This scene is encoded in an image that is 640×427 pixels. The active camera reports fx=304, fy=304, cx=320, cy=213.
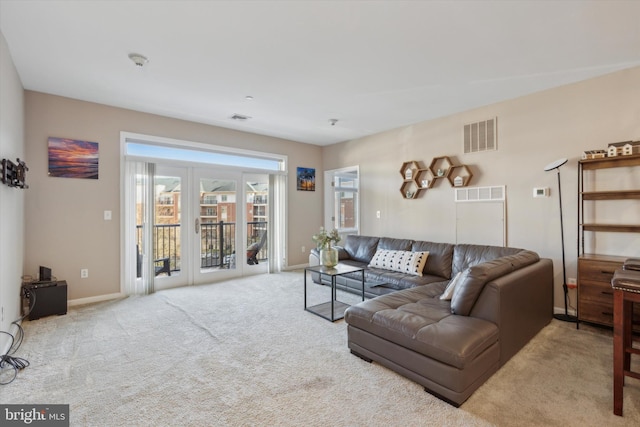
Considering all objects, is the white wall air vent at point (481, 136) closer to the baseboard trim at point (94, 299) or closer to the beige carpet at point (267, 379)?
the beige carpet at point (267, 379)

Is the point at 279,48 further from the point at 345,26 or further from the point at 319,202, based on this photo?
the point at 319,202

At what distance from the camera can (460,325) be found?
211cm

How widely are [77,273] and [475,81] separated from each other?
212 inches

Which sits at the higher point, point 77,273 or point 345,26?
point 345,26

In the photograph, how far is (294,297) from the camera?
4211 millimetres

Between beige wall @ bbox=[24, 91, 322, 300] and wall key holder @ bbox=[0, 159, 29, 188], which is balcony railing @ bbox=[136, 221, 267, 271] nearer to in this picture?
beige wall @ bbox=[24, 91, 322, 300]

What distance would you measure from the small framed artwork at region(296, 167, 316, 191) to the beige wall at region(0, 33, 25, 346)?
13.5ft

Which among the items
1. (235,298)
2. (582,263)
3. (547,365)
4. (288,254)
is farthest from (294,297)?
(582,263)

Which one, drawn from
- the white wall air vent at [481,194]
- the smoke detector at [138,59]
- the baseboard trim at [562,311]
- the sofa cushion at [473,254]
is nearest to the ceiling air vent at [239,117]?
the smoke detector at [138,59]

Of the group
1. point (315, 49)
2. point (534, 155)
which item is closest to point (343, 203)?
point (534, 155)

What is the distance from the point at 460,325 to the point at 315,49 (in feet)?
8.33

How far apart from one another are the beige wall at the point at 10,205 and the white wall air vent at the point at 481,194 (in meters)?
5.01

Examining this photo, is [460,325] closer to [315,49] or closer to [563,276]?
[563,276]

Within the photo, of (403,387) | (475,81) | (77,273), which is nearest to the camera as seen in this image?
(403,387)
